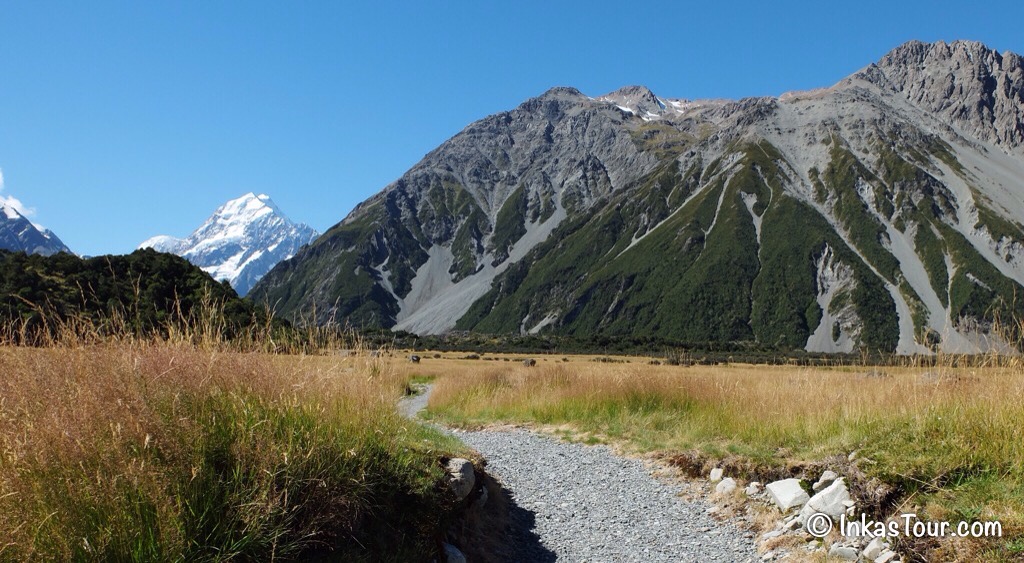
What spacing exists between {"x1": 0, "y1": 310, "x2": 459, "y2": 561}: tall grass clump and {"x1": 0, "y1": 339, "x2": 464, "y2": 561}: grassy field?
1 cm

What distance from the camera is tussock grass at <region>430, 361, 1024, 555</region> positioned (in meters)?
6.21

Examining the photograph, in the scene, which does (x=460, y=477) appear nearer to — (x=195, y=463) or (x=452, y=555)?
(x=452, y=555)

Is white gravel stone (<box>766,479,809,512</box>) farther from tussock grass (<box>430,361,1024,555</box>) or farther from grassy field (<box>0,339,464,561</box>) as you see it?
grassy field (<box>0,339,464,561</box>)

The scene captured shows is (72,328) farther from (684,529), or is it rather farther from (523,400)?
(523,400)

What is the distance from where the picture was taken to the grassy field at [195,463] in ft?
12.8

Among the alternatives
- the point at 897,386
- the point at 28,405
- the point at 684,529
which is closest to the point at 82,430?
the point at 28,405

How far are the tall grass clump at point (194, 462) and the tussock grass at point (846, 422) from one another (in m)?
5.46

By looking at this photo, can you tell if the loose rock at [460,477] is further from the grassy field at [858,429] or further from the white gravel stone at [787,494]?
the grassy field at [858,429]

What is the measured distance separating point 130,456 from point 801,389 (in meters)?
11.5

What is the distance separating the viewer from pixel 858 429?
8.39 meters

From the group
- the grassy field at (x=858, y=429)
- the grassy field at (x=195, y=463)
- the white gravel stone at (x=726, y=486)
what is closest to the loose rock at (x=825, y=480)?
the grassy field at (x=858, y=429)

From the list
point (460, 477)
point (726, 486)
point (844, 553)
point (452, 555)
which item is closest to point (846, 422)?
point (726, 486)

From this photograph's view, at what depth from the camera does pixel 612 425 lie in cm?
1431

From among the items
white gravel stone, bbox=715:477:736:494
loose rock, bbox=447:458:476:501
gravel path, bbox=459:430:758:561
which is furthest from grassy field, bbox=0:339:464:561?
white gravel stone, bbox=715:477:736:494
